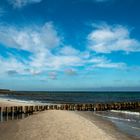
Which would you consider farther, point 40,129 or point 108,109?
point 108,109

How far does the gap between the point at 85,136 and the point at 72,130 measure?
6.56ft

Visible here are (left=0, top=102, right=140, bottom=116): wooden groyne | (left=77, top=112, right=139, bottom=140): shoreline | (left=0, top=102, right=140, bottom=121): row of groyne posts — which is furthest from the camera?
(left=0, top=102, right=140, bottom=116): wooden groyne

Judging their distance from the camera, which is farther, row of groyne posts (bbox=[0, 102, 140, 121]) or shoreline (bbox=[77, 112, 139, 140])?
row of groyne posts (bbox=[0, 102, 140, 121])

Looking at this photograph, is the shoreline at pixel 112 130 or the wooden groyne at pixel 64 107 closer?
the shoreline at pixel 112 130

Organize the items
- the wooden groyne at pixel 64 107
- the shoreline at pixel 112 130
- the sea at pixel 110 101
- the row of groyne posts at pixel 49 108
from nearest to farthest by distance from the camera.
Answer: the shoreline at pixel 112 130, the sea at pixel 110 101, the row of groyne posts at pixel 49 108, the wooden groyne at pixel 64 107

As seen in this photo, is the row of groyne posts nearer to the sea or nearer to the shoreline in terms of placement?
the sea

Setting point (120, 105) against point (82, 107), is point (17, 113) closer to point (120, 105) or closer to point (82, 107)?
point (82, 107)

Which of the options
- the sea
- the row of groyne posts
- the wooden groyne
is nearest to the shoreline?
the sea

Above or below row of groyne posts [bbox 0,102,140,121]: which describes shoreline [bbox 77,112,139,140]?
below

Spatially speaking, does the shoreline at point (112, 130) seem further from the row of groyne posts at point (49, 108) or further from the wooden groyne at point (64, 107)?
the wooden groyne at point (64, 107)

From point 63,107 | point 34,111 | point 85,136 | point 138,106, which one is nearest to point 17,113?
point 34,111

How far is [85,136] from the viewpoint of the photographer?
17250 millimetres

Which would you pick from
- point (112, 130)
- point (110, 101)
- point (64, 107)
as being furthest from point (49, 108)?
point (110, 101)

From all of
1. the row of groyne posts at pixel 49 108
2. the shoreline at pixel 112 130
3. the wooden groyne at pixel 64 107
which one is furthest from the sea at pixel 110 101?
the row of groyne posts at pixel 49 108
